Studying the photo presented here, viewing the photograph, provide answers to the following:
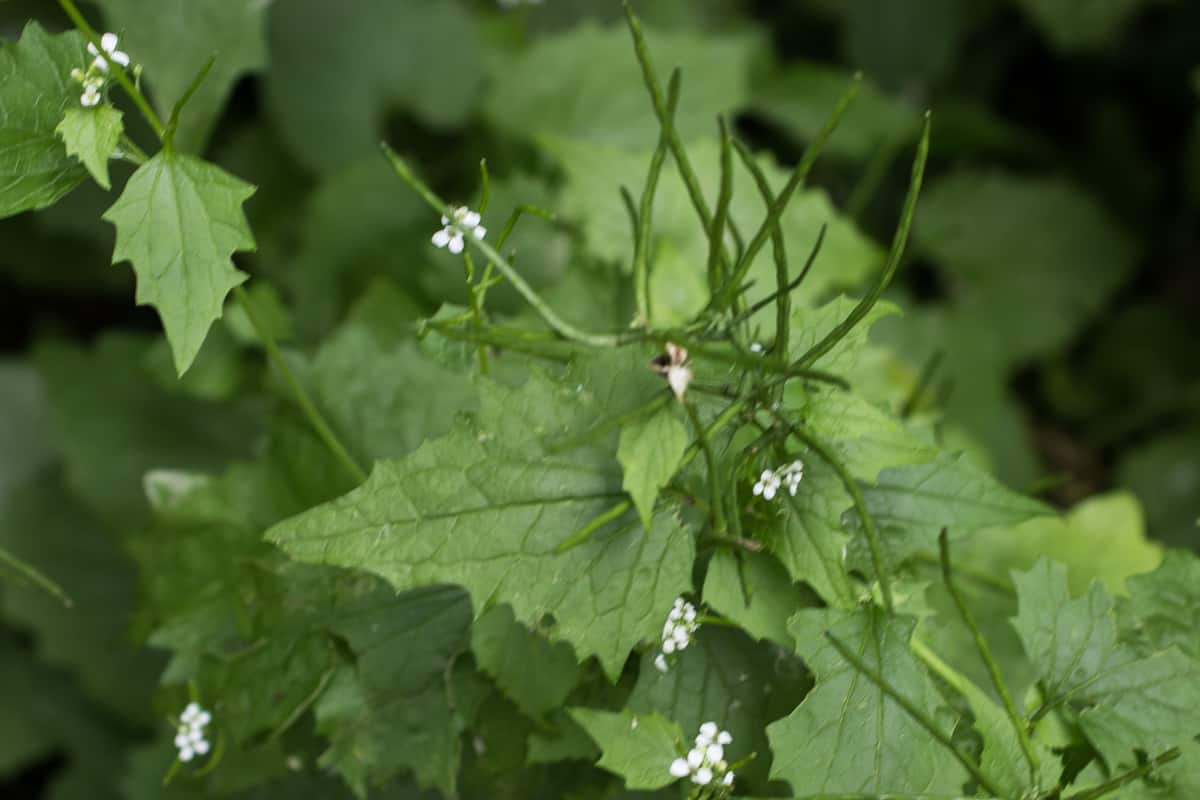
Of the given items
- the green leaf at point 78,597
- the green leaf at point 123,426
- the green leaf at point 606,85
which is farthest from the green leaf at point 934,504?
the green leaf at point 78,597

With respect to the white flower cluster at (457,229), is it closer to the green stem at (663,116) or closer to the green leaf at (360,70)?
the green stem at (663,116)

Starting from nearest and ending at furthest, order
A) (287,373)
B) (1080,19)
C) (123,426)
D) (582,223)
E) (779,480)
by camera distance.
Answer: (779,480) → (287,373) → (582,223) → (123,426) → (1080,19)

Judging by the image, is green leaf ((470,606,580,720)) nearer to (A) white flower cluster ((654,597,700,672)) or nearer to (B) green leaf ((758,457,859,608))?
(A) white flower cluster ((654,597,700,672))

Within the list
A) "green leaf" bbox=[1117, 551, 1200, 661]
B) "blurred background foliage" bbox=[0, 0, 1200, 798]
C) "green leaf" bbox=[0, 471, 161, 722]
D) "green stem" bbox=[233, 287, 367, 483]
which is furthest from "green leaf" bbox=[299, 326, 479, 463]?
"green leaf" bbox=[0, 471, 161, 722]

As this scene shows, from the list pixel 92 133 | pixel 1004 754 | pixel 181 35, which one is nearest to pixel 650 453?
pixel 1004 754

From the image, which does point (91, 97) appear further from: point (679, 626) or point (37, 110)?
point (679, 626)

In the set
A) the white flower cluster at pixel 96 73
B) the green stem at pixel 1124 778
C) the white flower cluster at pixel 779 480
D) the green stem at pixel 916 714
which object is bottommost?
the green stem at pixel 1124 778
